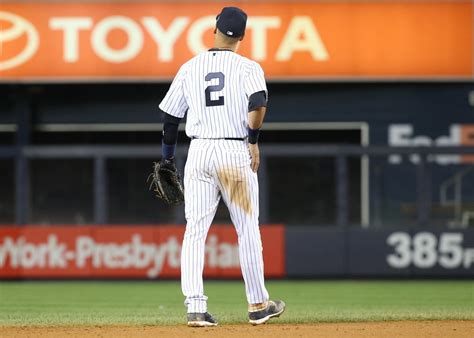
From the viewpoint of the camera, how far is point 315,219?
15.5 meters

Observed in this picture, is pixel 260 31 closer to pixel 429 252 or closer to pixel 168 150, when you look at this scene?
pixel 429 252

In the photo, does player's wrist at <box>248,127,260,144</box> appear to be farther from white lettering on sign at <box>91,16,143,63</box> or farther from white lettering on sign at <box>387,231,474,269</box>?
white lettering on sign at <box>91,16,143,63</box>

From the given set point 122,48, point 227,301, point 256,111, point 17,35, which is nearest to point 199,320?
point 256,111

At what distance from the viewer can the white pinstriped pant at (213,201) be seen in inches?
311

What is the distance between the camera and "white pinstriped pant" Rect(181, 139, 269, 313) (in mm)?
7891

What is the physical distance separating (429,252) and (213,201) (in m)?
7.72

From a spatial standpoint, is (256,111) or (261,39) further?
(261,39)

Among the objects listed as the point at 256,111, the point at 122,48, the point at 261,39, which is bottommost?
the point at 256,111

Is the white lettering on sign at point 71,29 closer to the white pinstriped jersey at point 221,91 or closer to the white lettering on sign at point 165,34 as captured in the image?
the white lettering on sign at point 165,34

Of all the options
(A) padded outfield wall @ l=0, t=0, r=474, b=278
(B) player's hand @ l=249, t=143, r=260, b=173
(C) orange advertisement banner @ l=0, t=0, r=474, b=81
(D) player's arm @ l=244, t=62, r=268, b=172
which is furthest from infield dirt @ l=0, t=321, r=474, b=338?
(C) orange advertisement banner @ l=0, t=0, r=474, b=81

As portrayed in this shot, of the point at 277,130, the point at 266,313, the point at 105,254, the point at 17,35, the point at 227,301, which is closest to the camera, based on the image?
the point at 266,313

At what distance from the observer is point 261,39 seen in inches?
658

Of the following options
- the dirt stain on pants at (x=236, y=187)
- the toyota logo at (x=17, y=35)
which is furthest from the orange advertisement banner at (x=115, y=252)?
the dirt stain on pants at (x=236, y=187)

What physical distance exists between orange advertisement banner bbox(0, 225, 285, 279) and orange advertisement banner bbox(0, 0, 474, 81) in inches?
95.8
